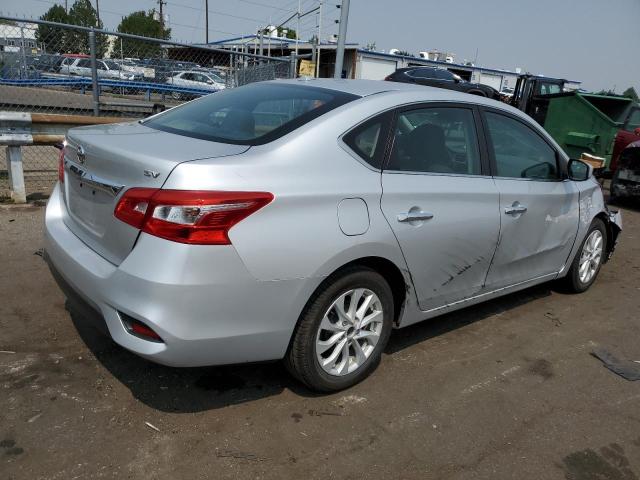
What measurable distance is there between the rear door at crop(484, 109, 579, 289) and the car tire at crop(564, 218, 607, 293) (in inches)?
14.6

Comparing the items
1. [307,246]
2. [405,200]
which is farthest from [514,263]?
[307,246]

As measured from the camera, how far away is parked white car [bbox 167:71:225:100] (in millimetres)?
11453

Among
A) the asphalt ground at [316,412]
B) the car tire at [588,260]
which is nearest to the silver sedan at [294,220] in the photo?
the asphalt ground at [316,412]

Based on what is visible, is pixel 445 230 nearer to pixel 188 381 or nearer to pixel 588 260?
pixel 188 381

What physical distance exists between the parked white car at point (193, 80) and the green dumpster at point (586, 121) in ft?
24.2

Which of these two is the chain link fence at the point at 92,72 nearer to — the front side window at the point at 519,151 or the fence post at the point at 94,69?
the fence post at the point at 94,69

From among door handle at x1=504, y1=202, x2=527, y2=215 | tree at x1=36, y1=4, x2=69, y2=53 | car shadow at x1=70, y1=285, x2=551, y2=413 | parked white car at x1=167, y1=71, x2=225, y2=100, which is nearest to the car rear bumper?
car shadow at x1=70, y1=285, x2=551, y2=413

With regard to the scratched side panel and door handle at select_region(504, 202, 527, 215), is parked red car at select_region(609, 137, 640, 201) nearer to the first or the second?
door handle at select_region(504, 202, 527, 215)

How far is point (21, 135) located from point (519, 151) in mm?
4770

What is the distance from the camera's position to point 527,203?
3691 mm

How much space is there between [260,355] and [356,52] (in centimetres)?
2950

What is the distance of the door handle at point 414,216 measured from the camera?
286 cm

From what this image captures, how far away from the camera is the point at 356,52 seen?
2988 cm

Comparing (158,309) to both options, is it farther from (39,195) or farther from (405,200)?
(39,195)
